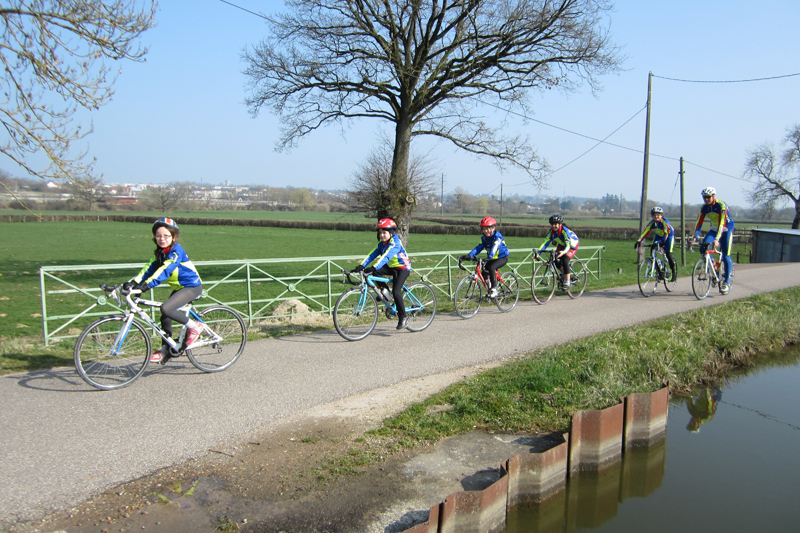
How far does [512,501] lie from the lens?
446 cm

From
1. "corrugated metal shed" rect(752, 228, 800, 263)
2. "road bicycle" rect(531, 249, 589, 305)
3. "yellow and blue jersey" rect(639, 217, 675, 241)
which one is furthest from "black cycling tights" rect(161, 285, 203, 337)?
"corrugated metal shed" rect(752, 228, 800, 263)

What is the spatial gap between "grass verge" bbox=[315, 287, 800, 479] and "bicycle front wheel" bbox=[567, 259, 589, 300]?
8.76 feet

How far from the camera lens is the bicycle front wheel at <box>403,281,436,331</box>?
29.5 ft

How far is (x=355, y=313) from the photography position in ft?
27.6

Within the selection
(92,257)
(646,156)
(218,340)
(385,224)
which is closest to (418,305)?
(385,224)

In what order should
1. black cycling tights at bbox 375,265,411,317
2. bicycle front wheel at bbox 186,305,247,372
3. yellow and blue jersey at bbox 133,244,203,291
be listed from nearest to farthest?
yellow and blue jersey at bbox 133,244,203,291 < bicycle front wheel at bbox 186,305,247,372 < black cycling tights at bbox 375,265,411,317

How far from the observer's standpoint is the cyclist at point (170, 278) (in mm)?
6121

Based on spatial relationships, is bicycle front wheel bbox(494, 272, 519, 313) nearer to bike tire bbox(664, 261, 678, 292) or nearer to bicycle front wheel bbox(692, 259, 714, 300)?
bike tire bbox(664, 261, 678, 292)

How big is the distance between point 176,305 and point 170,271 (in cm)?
38

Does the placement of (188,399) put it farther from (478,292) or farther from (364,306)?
(478,292)

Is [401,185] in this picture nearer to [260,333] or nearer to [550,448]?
[260,333]

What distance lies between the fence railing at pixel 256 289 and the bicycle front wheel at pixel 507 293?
166 centimetres

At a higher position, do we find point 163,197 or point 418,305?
point 163,197

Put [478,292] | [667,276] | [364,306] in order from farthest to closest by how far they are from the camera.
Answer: [667,276] < [478,292] < [364,306]
